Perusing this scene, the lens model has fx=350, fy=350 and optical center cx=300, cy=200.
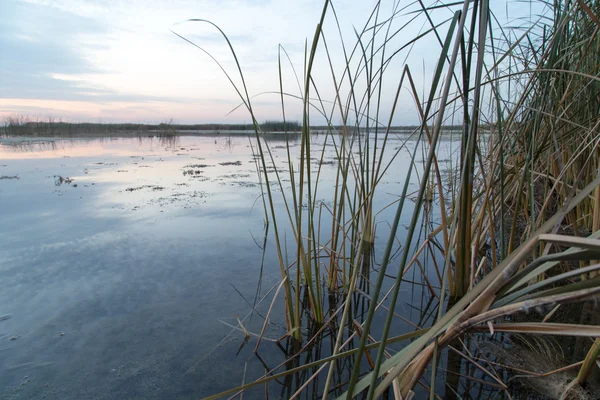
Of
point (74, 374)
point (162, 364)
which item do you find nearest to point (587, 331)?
point (162, 364)

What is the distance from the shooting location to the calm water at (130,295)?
1.44 m

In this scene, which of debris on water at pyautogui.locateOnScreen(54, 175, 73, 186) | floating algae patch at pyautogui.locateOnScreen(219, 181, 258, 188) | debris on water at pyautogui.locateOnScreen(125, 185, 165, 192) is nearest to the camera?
debris on water at pyautogui.locateOnScreen(125, 185, 165, 192)

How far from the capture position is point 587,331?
55 cm

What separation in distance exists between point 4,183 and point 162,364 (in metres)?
5.91

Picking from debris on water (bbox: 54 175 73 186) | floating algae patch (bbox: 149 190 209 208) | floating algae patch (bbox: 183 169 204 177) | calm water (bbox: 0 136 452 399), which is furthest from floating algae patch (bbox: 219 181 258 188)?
debris on water (bbox: 54 175 73 186)

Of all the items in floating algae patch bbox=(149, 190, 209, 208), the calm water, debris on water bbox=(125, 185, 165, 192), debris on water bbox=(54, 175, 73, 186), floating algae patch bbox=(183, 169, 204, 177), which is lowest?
the calm water

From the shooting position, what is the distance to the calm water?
1441 millimetres

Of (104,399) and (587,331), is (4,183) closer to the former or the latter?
(104,399)

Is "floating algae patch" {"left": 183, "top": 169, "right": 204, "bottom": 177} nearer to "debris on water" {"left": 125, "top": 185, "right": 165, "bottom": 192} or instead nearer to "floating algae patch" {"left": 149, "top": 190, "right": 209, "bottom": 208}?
"debris on water" {"left": 125, "top": 185, "right": 165, "bottom": 192}

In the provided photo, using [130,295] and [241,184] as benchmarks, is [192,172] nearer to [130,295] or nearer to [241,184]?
[241,184]

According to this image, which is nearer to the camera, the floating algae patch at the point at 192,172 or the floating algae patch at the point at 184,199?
the floating algae patch at the point at 184,199

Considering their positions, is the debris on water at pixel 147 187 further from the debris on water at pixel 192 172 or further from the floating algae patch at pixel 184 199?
the debris on water at pixel 192 172

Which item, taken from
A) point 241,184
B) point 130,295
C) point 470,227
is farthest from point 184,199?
point 470,227

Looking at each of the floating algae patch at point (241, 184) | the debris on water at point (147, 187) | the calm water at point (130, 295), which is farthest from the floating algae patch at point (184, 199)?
the floating algae patch at point (241, 184)
